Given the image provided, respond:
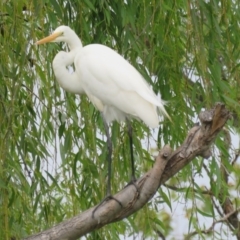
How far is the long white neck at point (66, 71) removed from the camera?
1.84m

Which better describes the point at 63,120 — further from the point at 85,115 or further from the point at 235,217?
the point at 235,217

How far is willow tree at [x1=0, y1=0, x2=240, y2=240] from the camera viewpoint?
1.67 m

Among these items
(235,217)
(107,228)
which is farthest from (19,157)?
(235,217)

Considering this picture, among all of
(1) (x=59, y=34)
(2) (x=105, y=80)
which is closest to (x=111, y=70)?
(2) (x=105, y=80)

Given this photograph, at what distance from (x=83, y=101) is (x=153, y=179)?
1.49 ft

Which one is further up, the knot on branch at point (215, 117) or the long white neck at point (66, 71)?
the long white neck at point (66, 71)

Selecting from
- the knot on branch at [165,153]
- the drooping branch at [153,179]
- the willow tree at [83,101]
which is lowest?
the drooping branch at [153,179]

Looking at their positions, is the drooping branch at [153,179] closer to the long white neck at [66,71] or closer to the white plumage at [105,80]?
the white plumage at [105,80]

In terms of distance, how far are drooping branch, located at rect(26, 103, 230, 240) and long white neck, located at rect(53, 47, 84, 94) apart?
A: 0.33m

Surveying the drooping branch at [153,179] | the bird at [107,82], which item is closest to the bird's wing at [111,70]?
the bird at [107,82]

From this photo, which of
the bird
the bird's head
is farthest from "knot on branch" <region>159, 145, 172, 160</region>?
the bird's head

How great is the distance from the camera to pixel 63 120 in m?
1.85

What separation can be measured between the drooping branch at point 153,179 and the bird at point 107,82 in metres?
0.18

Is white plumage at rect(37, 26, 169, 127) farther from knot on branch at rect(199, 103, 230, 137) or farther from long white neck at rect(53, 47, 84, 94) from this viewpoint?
knot on branch at rect(199, 103, 230, 137)
